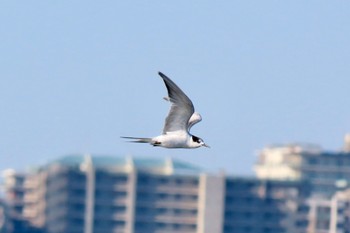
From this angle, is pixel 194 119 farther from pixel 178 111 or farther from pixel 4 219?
pixel 4 219

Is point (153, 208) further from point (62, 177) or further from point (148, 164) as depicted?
point (148, 164)

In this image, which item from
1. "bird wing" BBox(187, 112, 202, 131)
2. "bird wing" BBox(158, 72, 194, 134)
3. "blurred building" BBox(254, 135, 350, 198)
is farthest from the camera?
"blurred building" BBox(254, 135, 350, 198)

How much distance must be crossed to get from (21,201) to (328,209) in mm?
22904

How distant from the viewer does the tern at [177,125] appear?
2191cm

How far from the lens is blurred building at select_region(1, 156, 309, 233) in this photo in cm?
11888

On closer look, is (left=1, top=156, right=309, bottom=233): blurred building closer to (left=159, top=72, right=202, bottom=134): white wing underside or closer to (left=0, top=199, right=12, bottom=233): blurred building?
(left=0, top=199, right=12, bottom=233): blurred building

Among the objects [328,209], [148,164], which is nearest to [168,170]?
[148,164]

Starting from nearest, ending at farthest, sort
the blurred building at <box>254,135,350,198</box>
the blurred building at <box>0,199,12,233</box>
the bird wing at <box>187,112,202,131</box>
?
1. the bird wing at <box>187,112,202,131</box>
2. the blurred building at <box>0,199,12,233</box>
3. the blurred building at <box>254,135,350,198</box>

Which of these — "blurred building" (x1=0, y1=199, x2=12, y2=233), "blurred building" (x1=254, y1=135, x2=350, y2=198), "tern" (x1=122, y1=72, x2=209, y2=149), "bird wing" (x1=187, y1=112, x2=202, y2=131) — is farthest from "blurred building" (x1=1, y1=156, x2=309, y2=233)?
"tern" (x1=122, y1=72, x2=209, y2=149)

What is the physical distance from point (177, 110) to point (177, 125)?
0.22m

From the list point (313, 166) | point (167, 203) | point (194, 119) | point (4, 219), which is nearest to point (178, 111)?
point (194, 119)

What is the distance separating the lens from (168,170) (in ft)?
424

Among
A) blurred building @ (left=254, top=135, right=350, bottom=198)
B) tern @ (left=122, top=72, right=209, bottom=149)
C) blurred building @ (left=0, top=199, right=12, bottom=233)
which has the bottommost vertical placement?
tern @ (left=122, top=72, right=209, bottom=149)

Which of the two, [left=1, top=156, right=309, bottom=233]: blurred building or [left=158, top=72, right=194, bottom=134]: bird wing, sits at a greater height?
[left=1, top=156, right=309, bottom=233]: blurred building
